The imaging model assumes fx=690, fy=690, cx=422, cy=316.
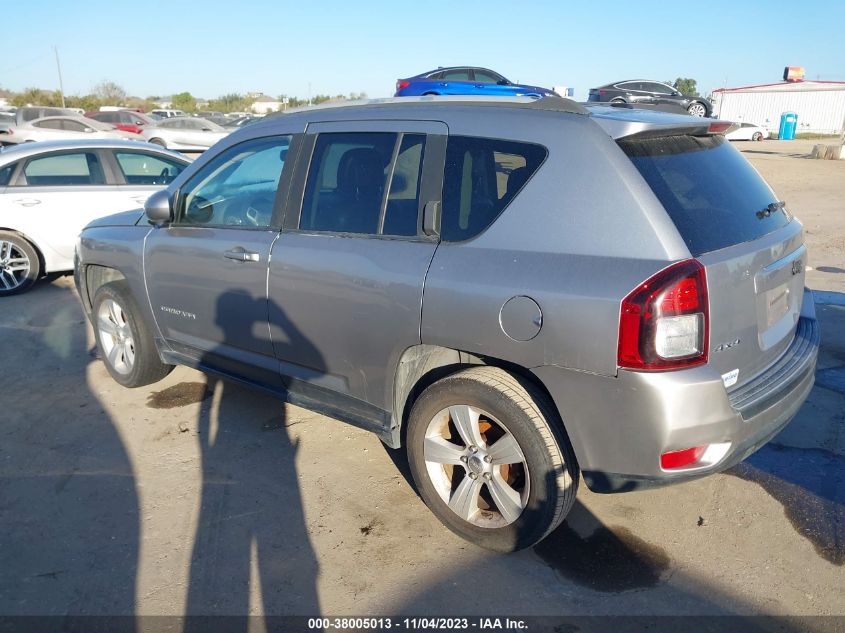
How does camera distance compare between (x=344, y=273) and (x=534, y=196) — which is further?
(x=344, y=273)

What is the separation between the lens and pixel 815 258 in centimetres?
877

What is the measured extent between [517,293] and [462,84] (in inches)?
513

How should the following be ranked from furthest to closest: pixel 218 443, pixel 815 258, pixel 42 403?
pixel 815 258 → pixel 42 403 → pixel 218 443

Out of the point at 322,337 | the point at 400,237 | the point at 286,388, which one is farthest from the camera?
the point at 286,388

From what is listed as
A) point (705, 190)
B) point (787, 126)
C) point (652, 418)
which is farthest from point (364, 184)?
point (787, 126)

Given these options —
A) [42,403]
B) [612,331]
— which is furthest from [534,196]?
[42,403]

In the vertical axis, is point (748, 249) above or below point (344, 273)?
above

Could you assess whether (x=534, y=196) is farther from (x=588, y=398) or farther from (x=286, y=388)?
(x=286, y=388)

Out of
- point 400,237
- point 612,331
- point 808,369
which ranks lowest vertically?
point 808,369

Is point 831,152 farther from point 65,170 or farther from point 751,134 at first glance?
point 65,170

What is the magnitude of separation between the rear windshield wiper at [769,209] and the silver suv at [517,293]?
0.03 m

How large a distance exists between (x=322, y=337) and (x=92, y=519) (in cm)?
145

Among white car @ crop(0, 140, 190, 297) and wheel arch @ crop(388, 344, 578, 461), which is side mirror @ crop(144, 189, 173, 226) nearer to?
wheel arch @ crop(388, 344, 578, 461)

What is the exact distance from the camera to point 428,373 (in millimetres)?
3330
